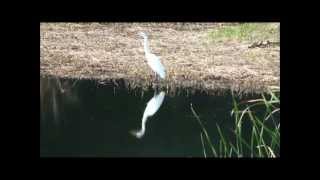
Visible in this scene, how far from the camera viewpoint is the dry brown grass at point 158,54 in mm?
13242

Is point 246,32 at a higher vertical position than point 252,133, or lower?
higher

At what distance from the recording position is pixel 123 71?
13.3 meters

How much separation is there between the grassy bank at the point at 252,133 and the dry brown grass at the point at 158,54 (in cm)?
12

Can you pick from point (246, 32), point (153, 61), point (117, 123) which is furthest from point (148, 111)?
point (246, 32)

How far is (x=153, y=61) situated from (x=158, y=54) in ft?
0.23

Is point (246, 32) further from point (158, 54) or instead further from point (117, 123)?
point (117, 123)

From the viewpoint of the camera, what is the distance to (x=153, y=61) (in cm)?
1324

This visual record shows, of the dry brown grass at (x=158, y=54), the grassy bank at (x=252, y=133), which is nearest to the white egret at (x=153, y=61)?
the dry brown grass at (x=158, y=54)

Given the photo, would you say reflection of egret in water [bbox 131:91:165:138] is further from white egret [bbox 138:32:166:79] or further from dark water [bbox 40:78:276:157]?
white egret [bbox 138:32:166:79]

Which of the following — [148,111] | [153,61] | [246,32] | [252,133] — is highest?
[246,32]

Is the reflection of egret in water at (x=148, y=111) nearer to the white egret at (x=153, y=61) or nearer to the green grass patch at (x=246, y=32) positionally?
the white egret at (x=153, y=61)
